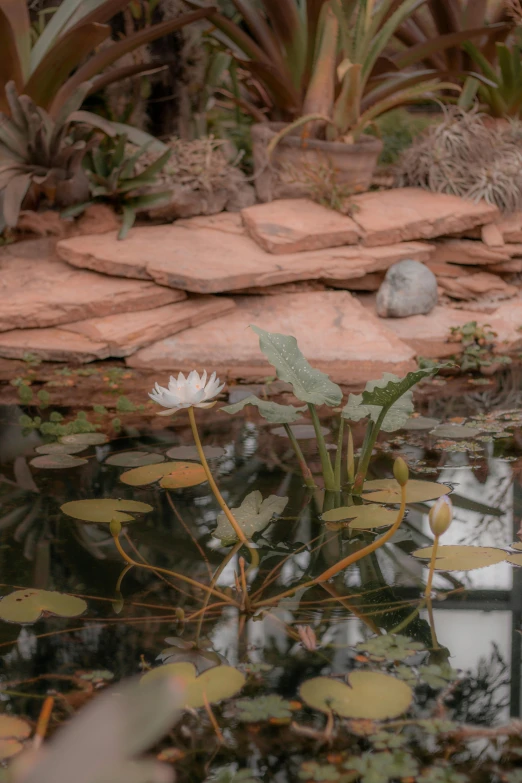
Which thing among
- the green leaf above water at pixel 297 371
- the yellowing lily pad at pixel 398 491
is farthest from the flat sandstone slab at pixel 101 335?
the yellowing lily pad at pixel 398 491

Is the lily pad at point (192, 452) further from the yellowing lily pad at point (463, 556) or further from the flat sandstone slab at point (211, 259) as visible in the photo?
the flat sandstone slab at point (211, 259)

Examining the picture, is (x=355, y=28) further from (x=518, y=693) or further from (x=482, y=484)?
(x=518, y=693)

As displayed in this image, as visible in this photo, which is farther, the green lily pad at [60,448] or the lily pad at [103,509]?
the green lily pad at [60,448]

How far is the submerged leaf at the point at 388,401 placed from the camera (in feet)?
6.76

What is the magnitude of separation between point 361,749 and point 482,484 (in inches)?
48.2

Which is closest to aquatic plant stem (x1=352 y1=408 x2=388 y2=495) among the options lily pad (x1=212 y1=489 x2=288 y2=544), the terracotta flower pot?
lily pad (x1=212 y1=489 x2=288 y2=544)

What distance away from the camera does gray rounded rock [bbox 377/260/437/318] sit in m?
4.10

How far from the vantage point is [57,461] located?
8.63ft

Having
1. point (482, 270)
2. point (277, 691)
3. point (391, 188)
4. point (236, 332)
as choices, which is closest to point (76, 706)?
point (277, 691)

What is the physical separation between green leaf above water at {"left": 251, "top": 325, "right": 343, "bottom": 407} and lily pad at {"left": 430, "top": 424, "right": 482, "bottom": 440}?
722mm

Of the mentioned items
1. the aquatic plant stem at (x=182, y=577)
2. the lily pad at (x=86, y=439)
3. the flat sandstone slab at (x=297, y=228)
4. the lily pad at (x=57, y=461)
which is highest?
the flat sandstone slab at (x=297, y=228)

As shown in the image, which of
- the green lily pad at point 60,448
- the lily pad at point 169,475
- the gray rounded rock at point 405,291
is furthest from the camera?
the gray rounded rock at point 405,291

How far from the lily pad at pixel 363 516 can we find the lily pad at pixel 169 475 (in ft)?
1.52

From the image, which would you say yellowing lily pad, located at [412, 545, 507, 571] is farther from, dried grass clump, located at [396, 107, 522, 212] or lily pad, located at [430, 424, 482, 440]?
dried grass clump, located at [396, 107, 522, 212]
